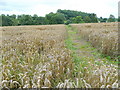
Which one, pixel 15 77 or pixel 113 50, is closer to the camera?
pixel 15 77

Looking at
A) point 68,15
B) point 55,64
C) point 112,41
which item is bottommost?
point 55,64

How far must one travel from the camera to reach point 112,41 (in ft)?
16.7

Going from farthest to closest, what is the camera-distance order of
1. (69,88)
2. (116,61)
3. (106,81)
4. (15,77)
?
1. (116,61)
2. (15,77)
3. (106,81)
4. (69,88)

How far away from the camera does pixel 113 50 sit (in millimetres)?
4848

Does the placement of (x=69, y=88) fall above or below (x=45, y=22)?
below

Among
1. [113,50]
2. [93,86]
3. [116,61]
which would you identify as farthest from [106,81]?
[113,50]

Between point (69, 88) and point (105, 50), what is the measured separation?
11.5ft

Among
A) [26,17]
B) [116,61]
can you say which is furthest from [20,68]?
[26,17]

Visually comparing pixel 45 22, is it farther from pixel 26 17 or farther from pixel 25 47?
pixel 25 47

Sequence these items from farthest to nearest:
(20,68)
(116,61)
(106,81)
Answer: (116,61), (20,68), (106,81)

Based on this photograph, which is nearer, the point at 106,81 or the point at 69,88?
the point at 69,88

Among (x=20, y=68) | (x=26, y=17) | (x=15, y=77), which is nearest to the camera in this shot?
(x=15, y=77)

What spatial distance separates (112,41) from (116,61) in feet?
3.24

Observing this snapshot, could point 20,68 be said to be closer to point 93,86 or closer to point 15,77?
point 15,77
